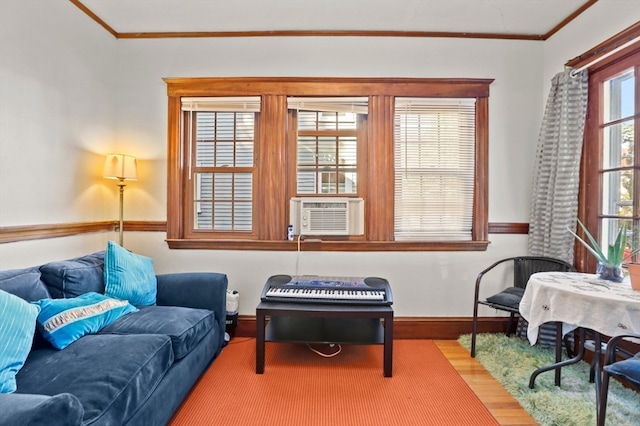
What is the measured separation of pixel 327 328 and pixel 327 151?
5.21ft

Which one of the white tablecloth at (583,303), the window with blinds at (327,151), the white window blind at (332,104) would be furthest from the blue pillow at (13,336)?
the white tablecloth at (583,303)

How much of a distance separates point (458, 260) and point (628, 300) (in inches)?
54.6

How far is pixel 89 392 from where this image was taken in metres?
1.25

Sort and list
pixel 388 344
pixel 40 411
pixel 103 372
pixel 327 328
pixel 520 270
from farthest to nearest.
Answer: pixel 520 270, pixel 327 328, pixel 388 344, pixel 103 372, pixel 40 411

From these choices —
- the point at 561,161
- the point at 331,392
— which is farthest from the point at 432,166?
the point at 331,392

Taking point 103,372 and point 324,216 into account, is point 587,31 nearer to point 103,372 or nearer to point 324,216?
point 324,216

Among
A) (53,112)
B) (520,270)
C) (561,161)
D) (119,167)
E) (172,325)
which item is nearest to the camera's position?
(172,325)

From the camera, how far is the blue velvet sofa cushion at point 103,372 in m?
1.25

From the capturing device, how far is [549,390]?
2016 millimetres

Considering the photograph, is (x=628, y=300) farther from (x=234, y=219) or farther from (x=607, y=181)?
(x=234, y=219)

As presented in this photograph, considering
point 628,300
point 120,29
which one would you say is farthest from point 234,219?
point 628,300

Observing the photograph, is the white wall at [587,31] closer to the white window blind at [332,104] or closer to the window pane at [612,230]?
the window pane at [612,230]

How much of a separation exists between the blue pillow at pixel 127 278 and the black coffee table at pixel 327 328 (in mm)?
810

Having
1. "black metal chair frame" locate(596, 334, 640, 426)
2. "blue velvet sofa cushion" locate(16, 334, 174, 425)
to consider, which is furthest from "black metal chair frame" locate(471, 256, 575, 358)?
"blue velvet sofa cushion" locate(16, 334, 174, 425)
